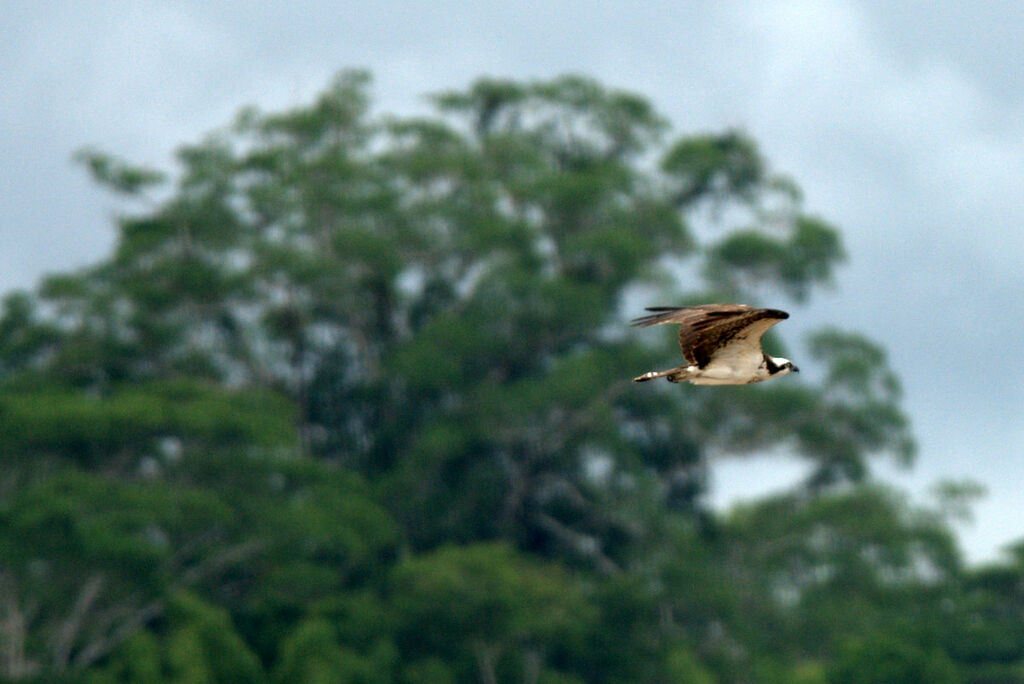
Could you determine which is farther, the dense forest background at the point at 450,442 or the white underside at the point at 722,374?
the dense forest background at the point at 450,442

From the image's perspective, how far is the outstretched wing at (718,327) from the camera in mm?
11609

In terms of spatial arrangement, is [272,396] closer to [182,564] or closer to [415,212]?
[182,564]

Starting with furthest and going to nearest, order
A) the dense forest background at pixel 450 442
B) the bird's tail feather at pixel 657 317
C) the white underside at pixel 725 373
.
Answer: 1. the dense forest background at pixel 450 442
2. the white underside at pixel 725 373
3. the bird's tail feather at pixel 657 317

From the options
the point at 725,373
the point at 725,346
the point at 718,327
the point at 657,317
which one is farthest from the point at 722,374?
the point at 657,317

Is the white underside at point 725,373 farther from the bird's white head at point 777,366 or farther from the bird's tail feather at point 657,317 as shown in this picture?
the bird's tail feather at point 657,317

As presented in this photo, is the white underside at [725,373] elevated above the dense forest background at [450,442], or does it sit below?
below

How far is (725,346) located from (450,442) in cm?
2860

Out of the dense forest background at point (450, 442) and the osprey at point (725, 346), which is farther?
the dense forest background at point (450, 442)

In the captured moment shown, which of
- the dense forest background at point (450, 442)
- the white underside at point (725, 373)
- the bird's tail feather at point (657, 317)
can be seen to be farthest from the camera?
the dense forest background at point (450, 442)

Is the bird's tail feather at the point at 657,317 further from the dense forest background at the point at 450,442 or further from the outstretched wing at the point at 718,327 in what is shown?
the dense forest background at the point at 450,442

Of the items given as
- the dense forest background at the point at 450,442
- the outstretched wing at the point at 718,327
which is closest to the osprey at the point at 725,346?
the outstretched wing at the point at 718,327

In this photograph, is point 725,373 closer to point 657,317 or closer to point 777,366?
point 777,366

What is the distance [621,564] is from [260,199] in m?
11.5

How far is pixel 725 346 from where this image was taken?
12844 mm
